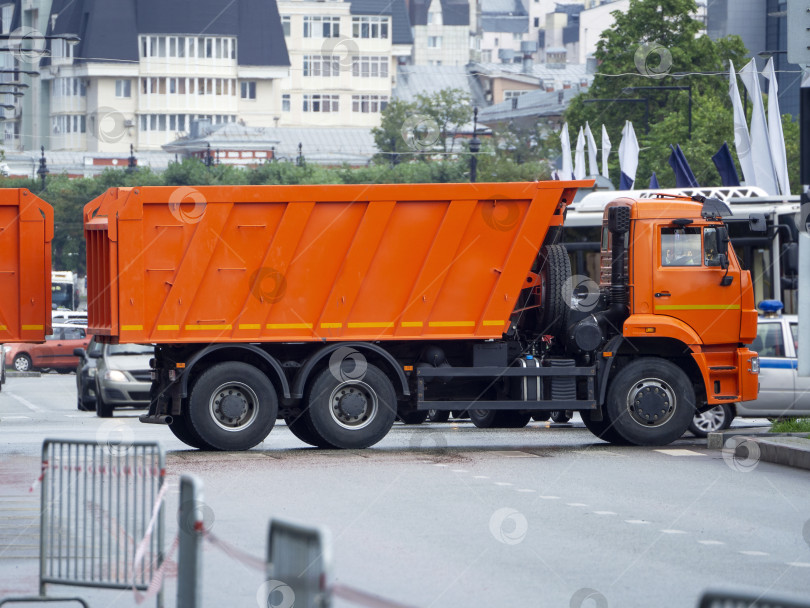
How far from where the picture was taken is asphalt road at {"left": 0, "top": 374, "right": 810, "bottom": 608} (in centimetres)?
928

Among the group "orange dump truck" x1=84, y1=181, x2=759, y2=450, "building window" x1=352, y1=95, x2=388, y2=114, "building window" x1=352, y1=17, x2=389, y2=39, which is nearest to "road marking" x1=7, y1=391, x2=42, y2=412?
"orange dump truck" x1=84, y1=181, x2=759, y2=450

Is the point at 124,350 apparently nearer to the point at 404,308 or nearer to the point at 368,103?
the point at 404,308

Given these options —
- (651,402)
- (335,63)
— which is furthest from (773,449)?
(335,63)

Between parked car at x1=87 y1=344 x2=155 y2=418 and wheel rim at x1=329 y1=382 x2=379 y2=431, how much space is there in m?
9.32

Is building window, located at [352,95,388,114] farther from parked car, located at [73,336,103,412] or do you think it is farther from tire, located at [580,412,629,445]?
tire, located at [580,412,629,445]

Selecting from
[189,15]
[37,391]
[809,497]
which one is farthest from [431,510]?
[189,15]

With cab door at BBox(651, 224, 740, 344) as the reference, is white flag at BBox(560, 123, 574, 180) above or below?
above

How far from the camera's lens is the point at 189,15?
14888 cm

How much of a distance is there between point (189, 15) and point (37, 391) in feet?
376

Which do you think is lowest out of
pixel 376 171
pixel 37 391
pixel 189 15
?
pixel 37 391

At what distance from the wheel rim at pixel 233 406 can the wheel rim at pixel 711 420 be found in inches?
242

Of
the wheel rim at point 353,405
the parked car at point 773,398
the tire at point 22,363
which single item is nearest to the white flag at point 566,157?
the tire at point 22,363

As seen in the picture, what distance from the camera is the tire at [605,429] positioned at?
1823 centimetres

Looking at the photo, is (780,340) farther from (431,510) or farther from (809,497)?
(431,510)
